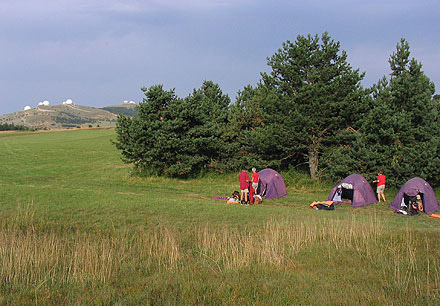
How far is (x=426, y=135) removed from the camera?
21.0 meters

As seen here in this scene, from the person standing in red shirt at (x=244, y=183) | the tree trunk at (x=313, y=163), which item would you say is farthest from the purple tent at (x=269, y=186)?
the tree trunk at (x=313, y=163)

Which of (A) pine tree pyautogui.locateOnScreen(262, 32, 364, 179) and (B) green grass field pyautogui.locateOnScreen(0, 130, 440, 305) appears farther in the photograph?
(A) pine tree pyautogui.locateOnScreen(262, 32, 364, 179)

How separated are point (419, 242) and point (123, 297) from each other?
8.04 metres

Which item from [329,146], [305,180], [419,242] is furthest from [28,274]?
[329,146]

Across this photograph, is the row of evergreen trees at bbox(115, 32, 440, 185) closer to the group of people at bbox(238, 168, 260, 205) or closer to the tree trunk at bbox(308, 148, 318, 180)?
the tree trunk at bbox(308, 148, 318, 180)

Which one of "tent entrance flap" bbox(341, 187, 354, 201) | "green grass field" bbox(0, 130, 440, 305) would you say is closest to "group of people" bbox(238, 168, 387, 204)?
"tent entrance flap" bbox(341, 187, 354, 201)

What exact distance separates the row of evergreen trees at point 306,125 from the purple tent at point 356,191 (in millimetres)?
2001

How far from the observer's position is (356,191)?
1992 centimetres

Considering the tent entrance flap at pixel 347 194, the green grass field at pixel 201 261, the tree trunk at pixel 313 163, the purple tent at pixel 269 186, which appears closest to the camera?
the green grass field at pixel 201 261

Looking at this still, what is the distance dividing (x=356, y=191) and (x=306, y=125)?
674 centimetres

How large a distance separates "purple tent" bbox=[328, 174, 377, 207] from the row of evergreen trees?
6.57 ft

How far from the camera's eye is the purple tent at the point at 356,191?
1988 cm

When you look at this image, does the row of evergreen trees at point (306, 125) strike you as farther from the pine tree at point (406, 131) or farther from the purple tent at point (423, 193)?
the purple tent at point (423, 193)

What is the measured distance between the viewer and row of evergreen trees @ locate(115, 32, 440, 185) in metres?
21.5
